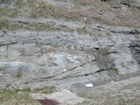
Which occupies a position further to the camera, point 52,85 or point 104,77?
point 104,77

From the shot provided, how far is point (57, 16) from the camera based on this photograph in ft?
54.0

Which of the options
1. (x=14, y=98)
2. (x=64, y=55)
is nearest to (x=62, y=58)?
(x=64, y=55)

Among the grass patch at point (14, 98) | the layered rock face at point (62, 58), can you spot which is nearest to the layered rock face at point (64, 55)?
the layered rock face at point (62, 58)

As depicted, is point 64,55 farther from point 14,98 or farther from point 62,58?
point 14,98

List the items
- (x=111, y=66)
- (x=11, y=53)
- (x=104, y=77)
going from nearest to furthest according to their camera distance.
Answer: (x=11, y=53), (x=104, y=77), (x=111, y=66)

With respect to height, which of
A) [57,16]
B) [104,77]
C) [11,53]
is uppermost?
[57,16]

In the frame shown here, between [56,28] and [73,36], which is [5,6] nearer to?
[56,28]

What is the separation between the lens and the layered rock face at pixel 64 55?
12.7m

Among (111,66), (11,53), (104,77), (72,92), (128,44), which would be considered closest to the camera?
(72,92)

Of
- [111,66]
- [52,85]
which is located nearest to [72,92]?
[52,85]

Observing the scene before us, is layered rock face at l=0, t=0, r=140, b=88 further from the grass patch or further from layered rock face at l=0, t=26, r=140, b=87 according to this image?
the grass patch

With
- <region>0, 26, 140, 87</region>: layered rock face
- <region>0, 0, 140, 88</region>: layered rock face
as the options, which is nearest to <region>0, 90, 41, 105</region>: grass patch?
<region>0, 0, 140, 88</region>: layered rock face

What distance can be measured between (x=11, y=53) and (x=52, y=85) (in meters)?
3.09

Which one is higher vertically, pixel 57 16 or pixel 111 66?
pixel 57 16
